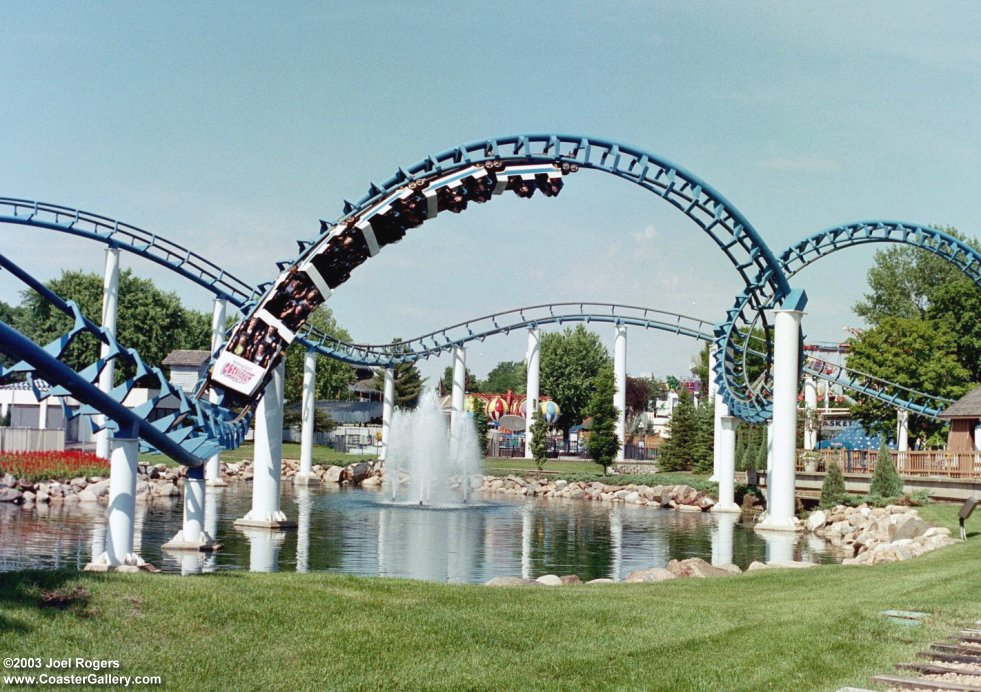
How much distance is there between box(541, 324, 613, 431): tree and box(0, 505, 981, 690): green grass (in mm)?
102157

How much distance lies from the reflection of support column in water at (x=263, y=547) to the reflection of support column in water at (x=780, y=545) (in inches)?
473

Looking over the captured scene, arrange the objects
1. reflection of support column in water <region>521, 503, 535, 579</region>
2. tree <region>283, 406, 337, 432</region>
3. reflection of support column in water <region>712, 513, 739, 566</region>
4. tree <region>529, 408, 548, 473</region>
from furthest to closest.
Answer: tree <region>283, 406, 337, 432</region>
tree <region>529, 408, 548, 473</region>
reflection of support column in water <region>712, 513, 739, 566</region>
reflection of support column in water <region>521, 503, 535, 579</region>

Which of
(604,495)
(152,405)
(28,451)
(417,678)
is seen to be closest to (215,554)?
(152,405)

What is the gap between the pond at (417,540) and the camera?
22609 millimetres

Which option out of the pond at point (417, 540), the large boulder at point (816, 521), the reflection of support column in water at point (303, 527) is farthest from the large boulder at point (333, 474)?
the large boulder at point (816, 521)

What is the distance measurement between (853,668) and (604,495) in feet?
135

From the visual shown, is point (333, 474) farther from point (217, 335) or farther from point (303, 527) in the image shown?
point (303, 527)

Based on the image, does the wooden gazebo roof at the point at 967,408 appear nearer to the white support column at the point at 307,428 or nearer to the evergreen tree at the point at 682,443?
the evergreen tree at the point at 682,443

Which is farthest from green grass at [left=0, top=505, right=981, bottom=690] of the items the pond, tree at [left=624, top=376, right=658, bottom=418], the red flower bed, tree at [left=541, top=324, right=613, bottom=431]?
tree at [left=624, top=376, right=658, bottom=418]

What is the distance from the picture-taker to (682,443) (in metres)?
64.4

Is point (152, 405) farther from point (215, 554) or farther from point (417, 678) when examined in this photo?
point (417, 678)

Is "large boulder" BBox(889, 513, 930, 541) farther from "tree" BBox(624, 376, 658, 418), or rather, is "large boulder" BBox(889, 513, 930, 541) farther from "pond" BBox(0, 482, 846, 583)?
"tree" BBox(624, 376, 658, 418)

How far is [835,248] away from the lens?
125ft

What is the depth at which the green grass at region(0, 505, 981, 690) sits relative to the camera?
9.40 m
